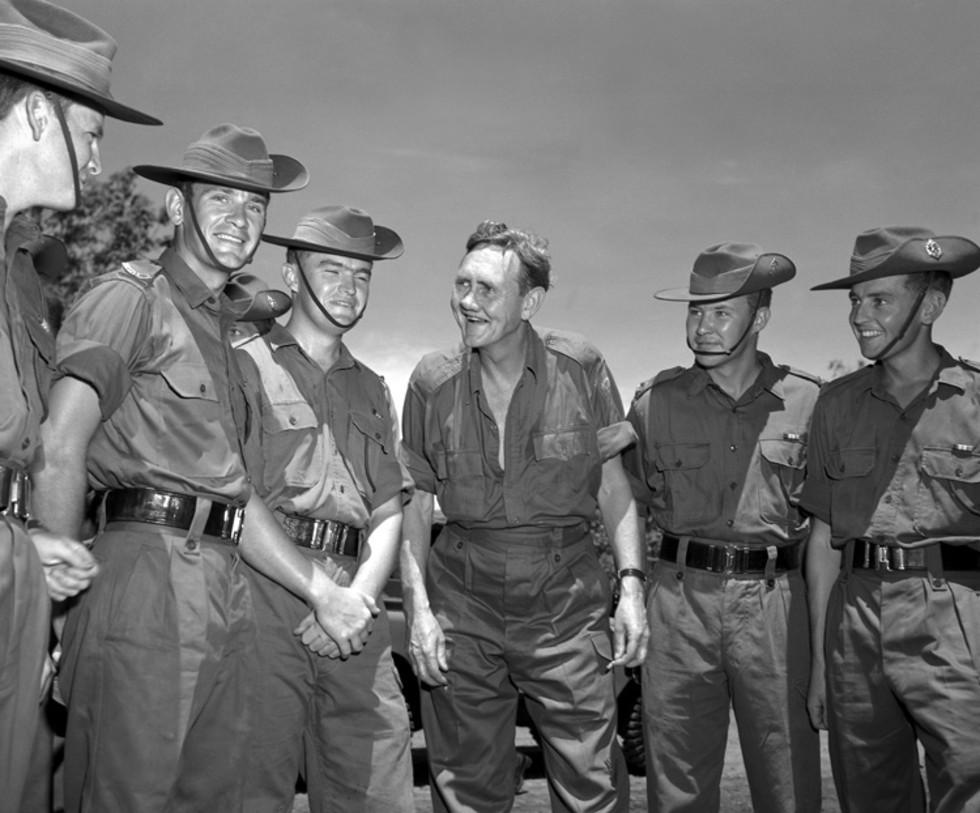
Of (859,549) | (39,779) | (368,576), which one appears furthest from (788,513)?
(39,779)

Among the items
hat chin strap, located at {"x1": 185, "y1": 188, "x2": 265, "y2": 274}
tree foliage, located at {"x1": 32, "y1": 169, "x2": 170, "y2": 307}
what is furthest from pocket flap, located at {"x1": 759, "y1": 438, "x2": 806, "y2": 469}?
tree foliage, located at {"x1": 32, "y1": 169, "x2": 170, "y2": 307}

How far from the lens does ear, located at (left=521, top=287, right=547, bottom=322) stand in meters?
4.84

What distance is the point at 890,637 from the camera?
4.38 m

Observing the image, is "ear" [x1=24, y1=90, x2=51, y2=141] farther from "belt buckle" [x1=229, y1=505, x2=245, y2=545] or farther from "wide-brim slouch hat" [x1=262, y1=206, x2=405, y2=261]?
"wide-brim slouch hat" [x1=262, y1=206, x2=405, y2=261]

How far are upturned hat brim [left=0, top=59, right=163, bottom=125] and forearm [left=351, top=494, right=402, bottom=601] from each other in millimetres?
1888

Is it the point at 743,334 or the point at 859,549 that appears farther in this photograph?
the point at 743,334

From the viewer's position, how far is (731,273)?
199 inches

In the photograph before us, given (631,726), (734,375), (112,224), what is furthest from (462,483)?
(112,224)

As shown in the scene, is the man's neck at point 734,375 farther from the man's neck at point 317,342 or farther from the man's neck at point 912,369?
the man's neck at point 317,342

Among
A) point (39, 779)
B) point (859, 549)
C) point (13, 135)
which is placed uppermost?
point (13, 135)

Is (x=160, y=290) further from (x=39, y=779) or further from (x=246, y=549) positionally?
(x=39, y=779)

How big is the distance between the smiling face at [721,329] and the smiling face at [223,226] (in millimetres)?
2015

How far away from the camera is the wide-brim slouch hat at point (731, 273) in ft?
16.5

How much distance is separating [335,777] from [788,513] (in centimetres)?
216
